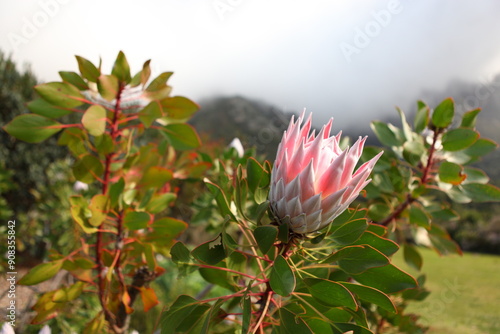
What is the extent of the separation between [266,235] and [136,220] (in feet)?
1.27

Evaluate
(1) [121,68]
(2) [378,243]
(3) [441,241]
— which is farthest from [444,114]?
(1) [121,68]

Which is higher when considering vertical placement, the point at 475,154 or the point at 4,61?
the point at 4,61

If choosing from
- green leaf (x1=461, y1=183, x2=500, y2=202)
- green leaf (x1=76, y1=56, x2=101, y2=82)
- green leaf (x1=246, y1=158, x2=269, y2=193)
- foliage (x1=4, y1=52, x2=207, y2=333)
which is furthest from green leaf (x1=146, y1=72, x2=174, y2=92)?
green leaf (x1=461, y1=183, x2=500, y2=202)

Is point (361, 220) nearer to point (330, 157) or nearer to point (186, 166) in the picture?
point (330, 157)

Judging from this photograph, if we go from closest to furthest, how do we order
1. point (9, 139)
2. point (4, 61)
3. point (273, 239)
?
point (273, 239), point (9, 139), point (4, 61)

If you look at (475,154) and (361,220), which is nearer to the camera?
(361,220)

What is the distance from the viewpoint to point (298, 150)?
0.44 metres

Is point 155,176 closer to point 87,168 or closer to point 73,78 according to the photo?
point 87,168

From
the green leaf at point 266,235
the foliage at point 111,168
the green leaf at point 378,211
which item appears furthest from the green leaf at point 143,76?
the green leaf at point 378,211

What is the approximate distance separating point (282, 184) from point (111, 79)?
451 mm

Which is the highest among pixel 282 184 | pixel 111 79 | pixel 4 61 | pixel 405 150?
pixel 4 61

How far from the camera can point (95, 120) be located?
26.5 inches

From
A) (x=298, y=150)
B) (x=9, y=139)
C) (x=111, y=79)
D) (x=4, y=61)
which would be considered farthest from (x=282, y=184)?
(x=4, y=61)

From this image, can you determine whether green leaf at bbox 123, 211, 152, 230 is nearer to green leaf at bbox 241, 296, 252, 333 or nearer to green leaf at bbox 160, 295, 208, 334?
green leaf at bbox 160, 295, 208, 334
